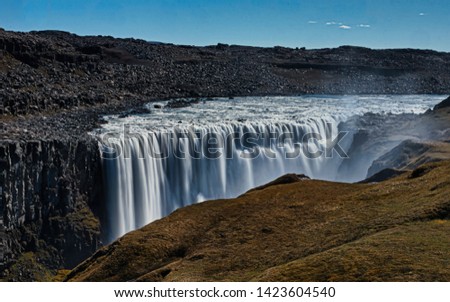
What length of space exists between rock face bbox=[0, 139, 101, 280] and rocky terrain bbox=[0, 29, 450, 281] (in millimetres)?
94

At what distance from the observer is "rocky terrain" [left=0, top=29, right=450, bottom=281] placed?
47562mm

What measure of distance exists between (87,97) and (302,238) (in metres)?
67.9

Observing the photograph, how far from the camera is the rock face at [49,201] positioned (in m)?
45.9

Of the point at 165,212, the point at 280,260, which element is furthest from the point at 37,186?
the point at 280,260

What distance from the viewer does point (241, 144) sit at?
71500mm

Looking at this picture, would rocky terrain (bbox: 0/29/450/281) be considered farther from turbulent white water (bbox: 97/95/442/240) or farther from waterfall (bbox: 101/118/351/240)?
turbulent white water (bbox: 97/95/442/240)

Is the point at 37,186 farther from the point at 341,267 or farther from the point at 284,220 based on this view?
the point at 341,267

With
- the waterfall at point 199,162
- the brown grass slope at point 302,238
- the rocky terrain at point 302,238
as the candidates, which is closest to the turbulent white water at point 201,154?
the waterfall at point 199,162

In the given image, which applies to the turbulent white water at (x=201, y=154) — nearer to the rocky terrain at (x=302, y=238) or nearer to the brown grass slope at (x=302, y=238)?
the rocky terrain at (x=302, y=238)

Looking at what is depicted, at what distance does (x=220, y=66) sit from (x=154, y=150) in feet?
286

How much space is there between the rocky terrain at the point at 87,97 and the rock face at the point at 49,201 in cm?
9

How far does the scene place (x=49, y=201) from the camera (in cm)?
5047

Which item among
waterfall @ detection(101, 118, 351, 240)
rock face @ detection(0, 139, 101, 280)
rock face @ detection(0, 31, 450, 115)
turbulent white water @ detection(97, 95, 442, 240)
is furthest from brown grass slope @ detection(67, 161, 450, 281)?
rock face @ detection(0, 31, 450, 115)

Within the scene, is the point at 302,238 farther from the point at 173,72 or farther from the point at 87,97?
the point at 173,72
